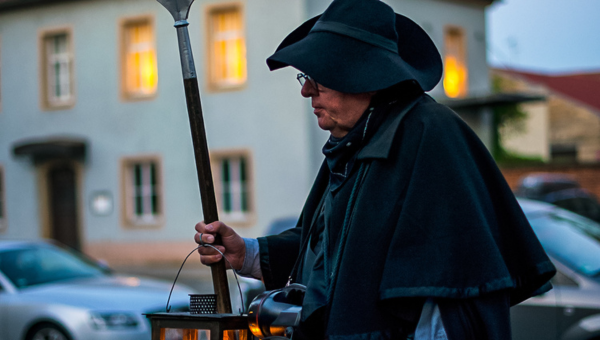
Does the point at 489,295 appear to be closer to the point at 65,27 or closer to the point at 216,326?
the point at 216,326

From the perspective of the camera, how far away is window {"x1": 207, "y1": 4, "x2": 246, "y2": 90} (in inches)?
747

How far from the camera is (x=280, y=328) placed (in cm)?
200

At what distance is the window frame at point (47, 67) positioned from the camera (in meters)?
21.1

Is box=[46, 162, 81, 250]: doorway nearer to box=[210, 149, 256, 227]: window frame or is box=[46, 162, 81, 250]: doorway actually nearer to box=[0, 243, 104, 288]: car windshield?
box=[210, 149, 256, 227]: window frame

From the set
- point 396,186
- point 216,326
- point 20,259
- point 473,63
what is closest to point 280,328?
point 216,326

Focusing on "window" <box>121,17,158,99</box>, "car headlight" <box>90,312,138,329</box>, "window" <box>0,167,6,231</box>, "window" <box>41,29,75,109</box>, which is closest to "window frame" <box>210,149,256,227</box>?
"window" <box>121,17,158,99</box>

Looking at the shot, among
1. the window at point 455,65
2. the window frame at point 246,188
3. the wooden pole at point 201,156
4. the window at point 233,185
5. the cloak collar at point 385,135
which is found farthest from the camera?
the window at point 455,65

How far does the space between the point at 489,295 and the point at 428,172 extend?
35 cm

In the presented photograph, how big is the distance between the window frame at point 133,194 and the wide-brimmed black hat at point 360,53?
708 inches

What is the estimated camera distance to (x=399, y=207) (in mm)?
1936

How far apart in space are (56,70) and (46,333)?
16.1m

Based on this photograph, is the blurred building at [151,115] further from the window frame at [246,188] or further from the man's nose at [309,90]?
the man's nose at [309,90]

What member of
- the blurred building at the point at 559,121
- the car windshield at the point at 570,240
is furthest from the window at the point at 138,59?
the blurred building at the point at 559,121

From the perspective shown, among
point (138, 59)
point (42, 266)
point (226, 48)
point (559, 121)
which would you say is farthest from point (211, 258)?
point (559, 121)
